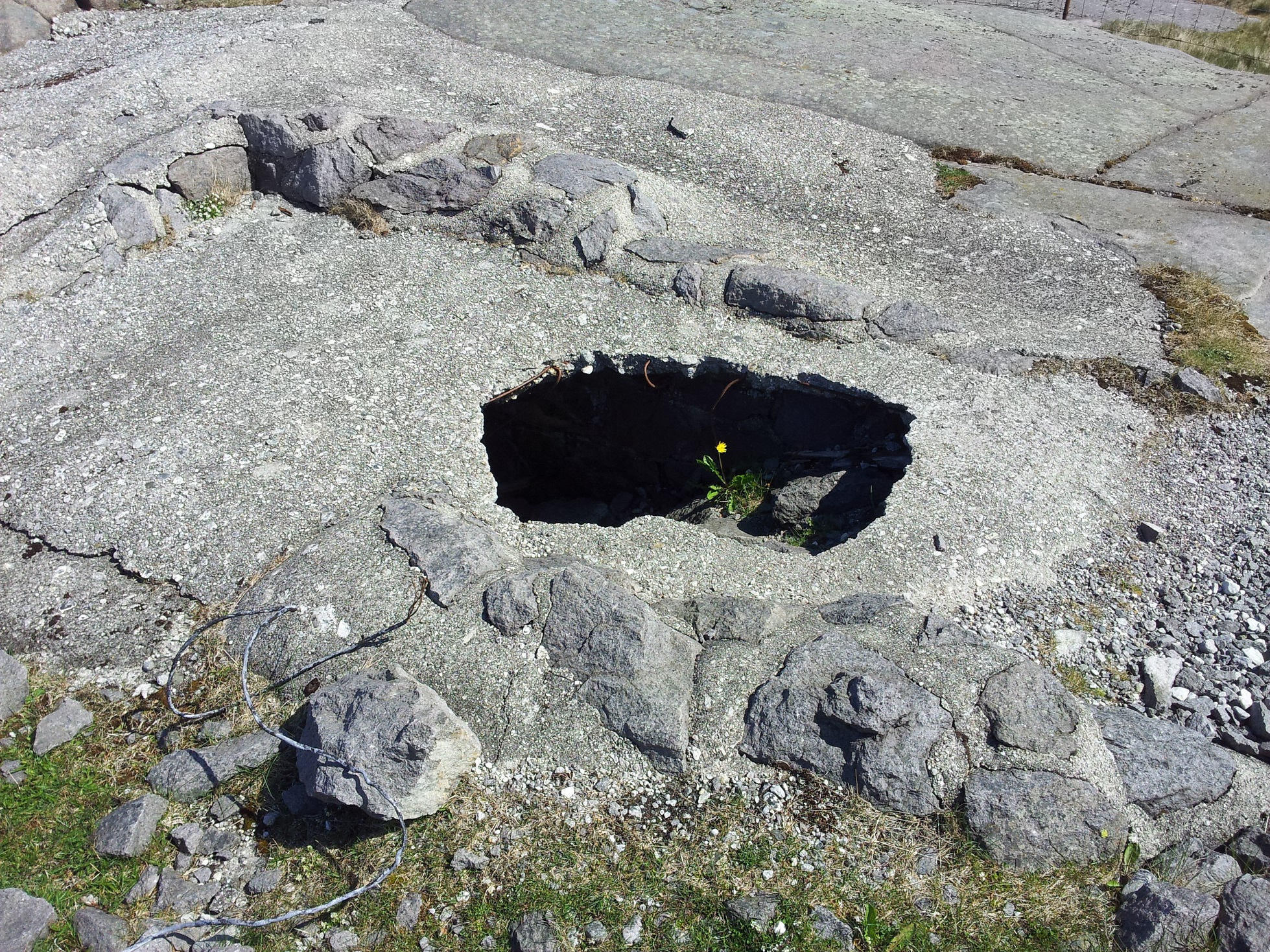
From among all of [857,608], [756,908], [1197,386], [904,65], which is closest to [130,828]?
[756,908]

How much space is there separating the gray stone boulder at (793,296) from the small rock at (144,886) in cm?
355

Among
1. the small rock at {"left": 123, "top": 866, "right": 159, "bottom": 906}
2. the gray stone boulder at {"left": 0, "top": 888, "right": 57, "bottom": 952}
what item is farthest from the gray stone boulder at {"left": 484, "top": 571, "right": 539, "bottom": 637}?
the gray stone boulder at {"left": 0, "top": 888, "right": 57, "bottom": 952}

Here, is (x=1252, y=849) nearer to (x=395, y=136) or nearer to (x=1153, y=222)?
(x=1153, y=222)

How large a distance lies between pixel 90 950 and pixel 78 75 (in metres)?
5.76

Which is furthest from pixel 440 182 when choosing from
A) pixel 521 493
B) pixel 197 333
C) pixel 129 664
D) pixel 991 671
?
pixel 991 671

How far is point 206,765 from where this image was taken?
298 cm

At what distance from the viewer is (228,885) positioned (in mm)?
2748

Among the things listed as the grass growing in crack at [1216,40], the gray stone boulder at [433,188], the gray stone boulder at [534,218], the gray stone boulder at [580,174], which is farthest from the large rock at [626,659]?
the grass growing in crack at [1216,40]

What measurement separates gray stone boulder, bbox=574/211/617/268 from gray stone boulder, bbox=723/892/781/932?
3398mm

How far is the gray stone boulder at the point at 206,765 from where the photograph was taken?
295cm

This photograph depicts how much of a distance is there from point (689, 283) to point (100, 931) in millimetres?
3716

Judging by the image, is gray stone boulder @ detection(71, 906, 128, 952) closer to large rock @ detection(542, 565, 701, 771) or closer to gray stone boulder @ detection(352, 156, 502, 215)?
large rock @ detection(542, 565, 701, 771)

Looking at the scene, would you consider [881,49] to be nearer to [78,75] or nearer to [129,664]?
[78,75]

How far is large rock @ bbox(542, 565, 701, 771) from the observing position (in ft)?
9.70
